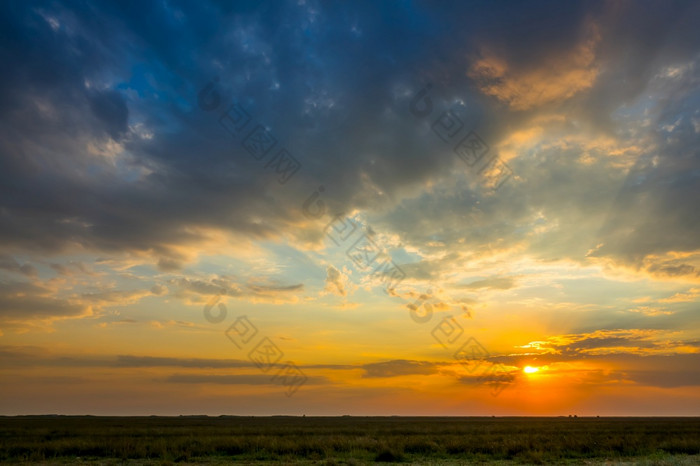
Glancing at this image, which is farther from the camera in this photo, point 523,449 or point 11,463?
point 523,449

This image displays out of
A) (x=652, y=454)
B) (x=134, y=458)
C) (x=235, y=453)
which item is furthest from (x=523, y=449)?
(x=134, y=458)

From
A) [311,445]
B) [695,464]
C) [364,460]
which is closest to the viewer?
[695,464]

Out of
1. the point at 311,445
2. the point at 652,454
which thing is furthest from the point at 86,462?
the point at 652,454

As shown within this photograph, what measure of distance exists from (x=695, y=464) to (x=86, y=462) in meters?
27.0

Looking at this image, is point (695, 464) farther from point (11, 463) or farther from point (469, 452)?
point (11, 463)

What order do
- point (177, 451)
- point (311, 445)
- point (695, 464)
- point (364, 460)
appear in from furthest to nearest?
point (311, 445), point (177, 451), point (364, 460), point (695, 464)

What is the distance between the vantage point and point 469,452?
1032 inches

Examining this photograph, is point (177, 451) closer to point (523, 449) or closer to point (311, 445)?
point (311, 445)

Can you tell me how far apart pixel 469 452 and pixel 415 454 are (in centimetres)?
327

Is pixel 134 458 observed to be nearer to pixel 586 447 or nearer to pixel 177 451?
pixel 177 451

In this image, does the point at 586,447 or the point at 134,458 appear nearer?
the point at 134,458

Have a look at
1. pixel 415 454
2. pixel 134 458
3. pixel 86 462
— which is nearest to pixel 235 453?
pixel 134 458

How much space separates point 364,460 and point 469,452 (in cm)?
728

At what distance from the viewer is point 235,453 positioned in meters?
26.2
